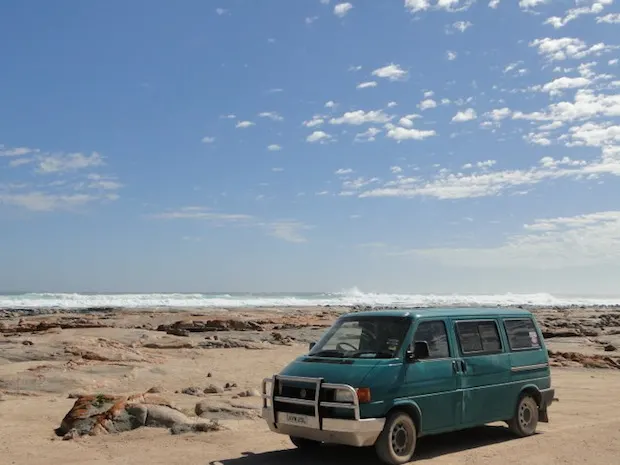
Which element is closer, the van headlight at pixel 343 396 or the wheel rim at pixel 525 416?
the van headlight at pixel 343 396

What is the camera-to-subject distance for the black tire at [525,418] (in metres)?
10.6

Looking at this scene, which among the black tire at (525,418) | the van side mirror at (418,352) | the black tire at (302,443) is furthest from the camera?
the black tire at (525,418)

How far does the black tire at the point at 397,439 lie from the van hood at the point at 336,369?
2.17 feet

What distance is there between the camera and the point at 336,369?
28.5 feet

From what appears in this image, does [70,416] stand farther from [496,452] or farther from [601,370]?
[601,370]

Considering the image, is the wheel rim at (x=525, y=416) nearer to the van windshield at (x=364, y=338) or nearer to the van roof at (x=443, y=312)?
the van roof at (x=443, y=312)

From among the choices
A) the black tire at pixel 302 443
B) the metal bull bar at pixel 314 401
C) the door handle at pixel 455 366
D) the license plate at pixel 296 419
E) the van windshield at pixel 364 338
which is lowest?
the black tire at pixel 302 443

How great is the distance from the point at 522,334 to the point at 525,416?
128cm

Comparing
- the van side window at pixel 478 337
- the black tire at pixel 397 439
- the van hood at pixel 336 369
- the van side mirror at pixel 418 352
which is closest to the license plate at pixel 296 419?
the van hood at pixel 336 369

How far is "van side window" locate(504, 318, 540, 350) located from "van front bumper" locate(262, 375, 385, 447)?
3.36 meters

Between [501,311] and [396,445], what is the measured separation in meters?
3.27

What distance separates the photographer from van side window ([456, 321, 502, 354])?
9.91m

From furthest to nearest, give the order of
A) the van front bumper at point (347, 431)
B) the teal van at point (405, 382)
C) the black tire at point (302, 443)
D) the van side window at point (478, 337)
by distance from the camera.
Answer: the van side window at point (478, 337), the black tire at point (302, 443), the teal van at point (405, 382), the van front bumper at point (347, 431)

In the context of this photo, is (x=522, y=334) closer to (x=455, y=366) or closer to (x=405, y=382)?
(x=455, y=366)
